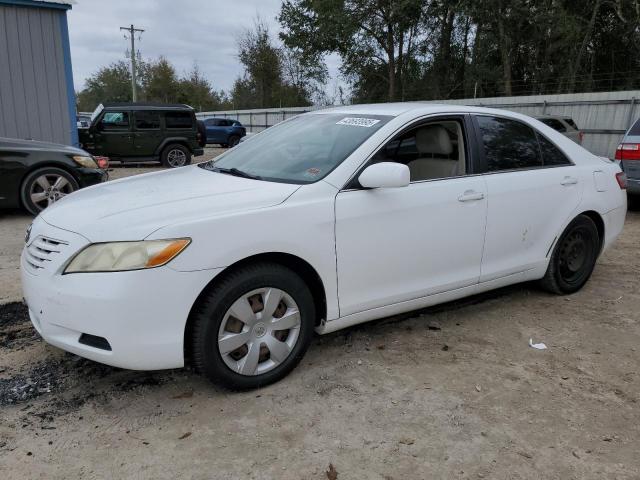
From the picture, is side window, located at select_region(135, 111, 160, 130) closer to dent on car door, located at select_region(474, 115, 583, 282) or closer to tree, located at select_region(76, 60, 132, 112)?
dent on car door, located at select_region(474, 115, 583, 282)

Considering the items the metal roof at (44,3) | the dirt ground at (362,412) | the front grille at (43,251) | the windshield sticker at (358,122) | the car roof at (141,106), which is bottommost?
the dirt ground at (362,412)

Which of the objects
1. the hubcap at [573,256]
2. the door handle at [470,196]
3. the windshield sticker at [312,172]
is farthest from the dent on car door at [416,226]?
the hubcap at [573,256]

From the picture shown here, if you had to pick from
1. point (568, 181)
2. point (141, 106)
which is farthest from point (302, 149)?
point (141, 106)

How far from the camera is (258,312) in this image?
2.89 metres

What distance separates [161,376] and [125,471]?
844 millimetres

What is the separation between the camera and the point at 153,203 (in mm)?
2893

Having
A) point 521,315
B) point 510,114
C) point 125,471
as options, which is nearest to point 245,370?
point 125,471

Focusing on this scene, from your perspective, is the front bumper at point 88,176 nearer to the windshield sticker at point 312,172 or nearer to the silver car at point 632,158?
the windshield sticker at point 312,172

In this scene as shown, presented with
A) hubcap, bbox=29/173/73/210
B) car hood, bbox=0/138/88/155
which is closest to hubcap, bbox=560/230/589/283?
hubcap, bbox=29/173/73/210

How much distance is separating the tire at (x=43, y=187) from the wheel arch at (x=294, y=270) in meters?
5.29

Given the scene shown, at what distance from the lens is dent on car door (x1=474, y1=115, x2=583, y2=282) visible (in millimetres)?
3854

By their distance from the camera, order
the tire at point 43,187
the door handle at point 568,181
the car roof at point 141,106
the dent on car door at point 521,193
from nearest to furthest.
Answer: the dent on car door at point 521,193 < the door handle at point 568,181 < the tire at point 43,187 < the car roof at point 141,106

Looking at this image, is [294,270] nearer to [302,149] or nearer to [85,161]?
[302,149]

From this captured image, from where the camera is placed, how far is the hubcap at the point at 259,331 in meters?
2.83
